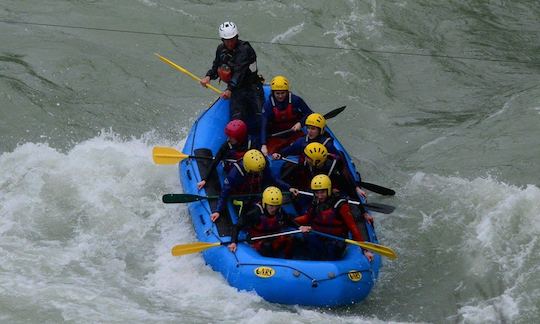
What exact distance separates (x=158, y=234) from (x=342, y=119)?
3.65 metres

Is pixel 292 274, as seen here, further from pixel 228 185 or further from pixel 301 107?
pixel 301 107

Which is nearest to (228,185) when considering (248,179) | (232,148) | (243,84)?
(248,179)

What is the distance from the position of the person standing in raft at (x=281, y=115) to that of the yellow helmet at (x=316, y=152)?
0.96 m

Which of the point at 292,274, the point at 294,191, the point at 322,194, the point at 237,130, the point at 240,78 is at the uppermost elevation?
the point at 240,78

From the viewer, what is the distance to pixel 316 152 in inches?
343

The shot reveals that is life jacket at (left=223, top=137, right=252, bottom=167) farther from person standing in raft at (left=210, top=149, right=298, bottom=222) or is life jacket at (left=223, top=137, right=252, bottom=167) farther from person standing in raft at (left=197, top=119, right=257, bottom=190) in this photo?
person standing in raft at (left=210, top=149, right=298, bottom=222)

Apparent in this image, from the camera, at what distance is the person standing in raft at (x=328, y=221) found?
27.1ft

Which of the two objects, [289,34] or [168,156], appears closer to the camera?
[168,156]

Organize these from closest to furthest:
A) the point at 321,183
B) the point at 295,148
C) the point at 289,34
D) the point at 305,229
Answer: the point at 305,229 → the point at 321,183 → the point at 295,148 → the point at 289,34

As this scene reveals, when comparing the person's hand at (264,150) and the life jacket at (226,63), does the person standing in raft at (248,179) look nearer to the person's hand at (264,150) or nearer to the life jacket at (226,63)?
the person's hand at (264,150)

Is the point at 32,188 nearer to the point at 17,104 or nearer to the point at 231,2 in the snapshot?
the point at 17,104

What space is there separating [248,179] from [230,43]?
2066 millimetres

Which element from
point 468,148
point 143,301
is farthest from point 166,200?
point 468,148

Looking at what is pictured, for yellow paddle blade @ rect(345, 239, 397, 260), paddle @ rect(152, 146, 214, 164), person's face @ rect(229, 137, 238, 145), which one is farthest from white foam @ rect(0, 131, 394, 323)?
person's face @ rect(229, 137, 238, 145)
